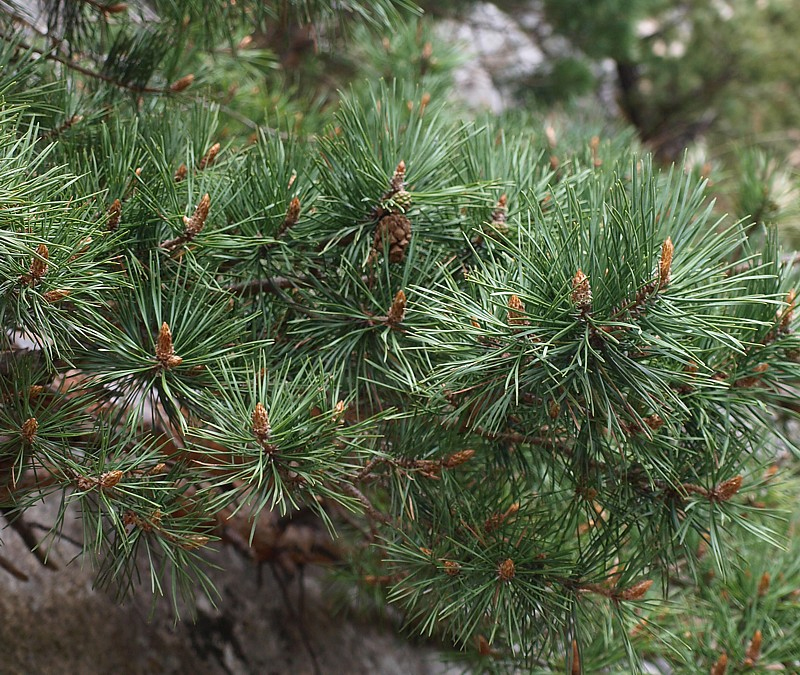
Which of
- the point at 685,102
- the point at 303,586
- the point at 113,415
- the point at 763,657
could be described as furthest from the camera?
the point at 685,102

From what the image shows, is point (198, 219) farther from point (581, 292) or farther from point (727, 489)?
point (727, 489)

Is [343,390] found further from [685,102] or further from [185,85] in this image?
[685,102]

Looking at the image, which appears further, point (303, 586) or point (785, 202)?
point (303, 586)

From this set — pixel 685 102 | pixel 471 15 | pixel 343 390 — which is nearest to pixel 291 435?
pixel 343 390

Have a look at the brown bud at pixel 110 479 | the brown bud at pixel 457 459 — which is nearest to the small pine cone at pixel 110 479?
the brown bud at pixel 110 479

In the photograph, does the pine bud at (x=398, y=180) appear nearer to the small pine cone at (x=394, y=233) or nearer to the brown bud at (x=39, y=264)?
the small pine cone at (x=394, y=233)

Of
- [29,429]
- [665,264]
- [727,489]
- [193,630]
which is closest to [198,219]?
[29,429]
